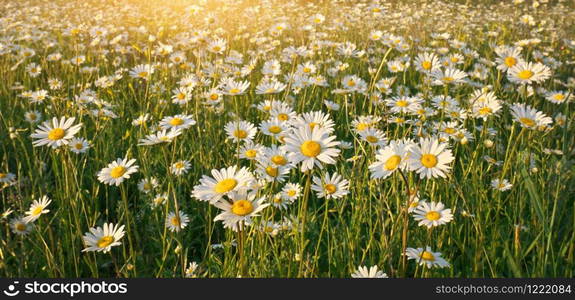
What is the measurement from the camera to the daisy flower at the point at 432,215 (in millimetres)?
1360


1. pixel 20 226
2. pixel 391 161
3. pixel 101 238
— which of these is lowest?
pixel 20 226

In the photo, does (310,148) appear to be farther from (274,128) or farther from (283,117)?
(283,117)

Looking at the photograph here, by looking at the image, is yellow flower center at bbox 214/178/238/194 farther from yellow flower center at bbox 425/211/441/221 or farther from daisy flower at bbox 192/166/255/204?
yellow flower center at bbox 425/211/441/221

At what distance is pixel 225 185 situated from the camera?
118 cm

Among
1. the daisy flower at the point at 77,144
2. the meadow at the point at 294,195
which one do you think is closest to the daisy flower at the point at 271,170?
the meadow at the point at 294,195

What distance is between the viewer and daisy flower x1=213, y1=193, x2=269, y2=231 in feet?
3.42

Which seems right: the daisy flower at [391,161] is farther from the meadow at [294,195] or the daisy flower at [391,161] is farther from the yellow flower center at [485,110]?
the yellow flower center at [485,110]

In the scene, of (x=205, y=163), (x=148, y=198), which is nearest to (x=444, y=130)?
(x=205, y=163)

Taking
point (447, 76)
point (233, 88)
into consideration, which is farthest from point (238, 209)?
point (447, 76)

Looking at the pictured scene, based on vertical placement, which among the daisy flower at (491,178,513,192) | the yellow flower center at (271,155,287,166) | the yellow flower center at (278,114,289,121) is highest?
the yellow flower center at (271,155,287,166)

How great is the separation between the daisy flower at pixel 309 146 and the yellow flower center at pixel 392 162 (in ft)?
0.47

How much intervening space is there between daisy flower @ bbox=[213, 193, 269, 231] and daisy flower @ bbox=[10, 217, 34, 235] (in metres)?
0.99

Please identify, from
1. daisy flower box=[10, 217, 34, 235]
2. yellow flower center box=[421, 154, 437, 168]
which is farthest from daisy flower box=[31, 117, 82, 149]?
yellow flower center box=[421, 154, 437, 168]

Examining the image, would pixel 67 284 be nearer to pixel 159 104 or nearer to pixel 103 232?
pixel 103 232
